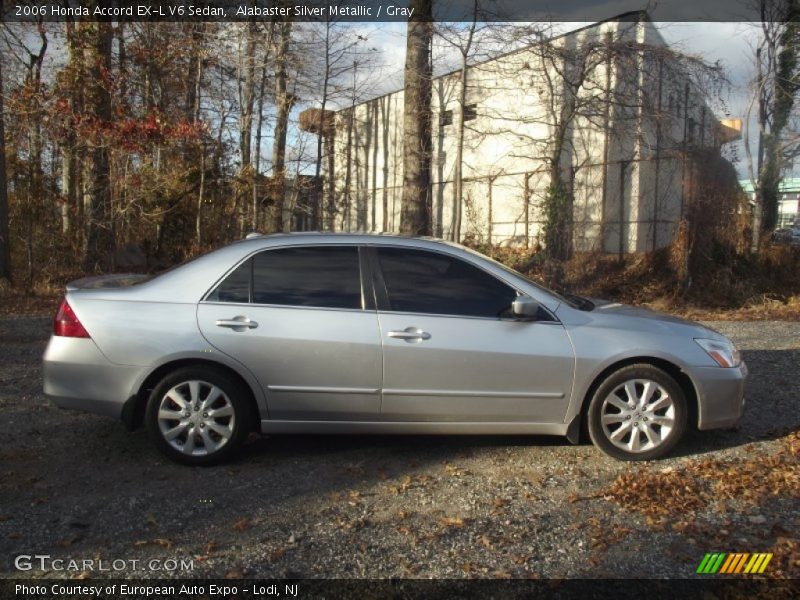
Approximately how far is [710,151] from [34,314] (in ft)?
40.8

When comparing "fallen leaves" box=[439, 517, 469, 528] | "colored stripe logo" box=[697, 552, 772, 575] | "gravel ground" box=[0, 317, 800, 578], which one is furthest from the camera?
"fallen leaves" box=[439, 517, 469, 528]

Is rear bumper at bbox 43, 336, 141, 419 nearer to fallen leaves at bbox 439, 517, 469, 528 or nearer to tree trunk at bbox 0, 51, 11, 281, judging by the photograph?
fallen leaves at bbox 439, 517, 469, 528

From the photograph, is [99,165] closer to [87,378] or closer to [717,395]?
[87,378]

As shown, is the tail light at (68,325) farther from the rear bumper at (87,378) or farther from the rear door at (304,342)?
the rear door at (304,342)

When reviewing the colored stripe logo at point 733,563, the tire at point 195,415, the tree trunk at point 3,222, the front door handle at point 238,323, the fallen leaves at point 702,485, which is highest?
the tree trunk at point 3,222

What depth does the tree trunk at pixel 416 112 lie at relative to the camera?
14.3m

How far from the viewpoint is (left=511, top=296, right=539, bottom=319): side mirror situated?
4602 mm

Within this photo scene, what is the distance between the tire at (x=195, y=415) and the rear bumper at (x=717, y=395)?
10.2ft

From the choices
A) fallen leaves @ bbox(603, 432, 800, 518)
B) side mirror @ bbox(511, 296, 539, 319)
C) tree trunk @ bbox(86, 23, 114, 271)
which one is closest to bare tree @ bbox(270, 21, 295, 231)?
tree trunk @ bbox(86, 23, 114, 271)

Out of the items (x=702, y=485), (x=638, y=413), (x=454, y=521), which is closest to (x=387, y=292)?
(x=454, y=521)

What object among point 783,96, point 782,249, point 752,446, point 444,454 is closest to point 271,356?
point 444,454

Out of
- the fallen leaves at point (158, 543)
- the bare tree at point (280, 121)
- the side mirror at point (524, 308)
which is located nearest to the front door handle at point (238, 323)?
the fallen leaves at point (158, 543)

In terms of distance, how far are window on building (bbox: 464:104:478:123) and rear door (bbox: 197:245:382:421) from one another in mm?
14028

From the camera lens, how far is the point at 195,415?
456 cm
